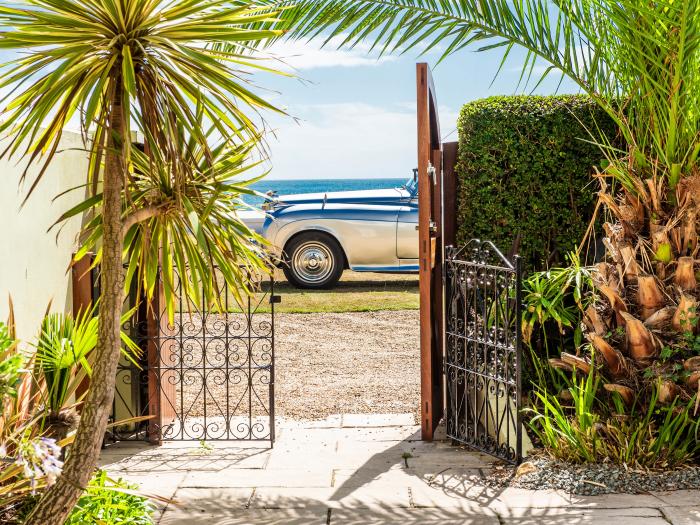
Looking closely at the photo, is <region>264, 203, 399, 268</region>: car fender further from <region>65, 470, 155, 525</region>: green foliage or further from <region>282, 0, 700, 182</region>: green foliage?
<region>65, 470, 155, 525</region>: green foliage

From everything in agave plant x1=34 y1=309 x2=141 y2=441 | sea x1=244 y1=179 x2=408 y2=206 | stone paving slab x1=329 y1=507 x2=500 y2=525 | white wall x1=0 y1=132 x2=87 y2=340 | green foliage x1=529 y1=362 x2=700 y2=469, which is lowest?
stone paving slab x1=329 y1=507 x2=500 y2=525

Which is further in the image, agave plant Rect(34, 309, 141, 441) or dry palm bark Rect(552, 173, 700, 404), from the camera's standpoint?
dry palm bark Rect(552, 173, 700, 404)

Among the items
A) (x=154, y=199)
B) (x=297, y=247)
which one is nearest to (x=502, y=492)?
(x=154, y=199)

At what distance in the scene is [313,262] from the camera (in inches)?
441

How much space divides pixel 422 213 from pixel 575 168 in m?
1.56

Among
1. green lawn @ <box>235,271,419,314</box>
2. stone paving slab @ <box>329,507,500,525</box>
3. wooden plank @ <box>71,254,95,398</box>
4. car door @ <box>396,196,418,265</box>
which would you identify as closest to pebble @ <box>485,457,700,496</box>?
stone paving slab @ <box>329,507,500,525</box>

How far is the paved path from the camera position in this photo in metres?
3.91

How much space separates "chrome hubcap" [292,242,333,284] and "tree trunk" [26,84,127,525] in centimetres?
804

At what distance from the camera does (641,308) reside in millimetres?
4789

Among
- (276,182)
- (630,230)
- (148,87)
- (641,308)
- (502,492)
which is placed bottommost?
(502,492)

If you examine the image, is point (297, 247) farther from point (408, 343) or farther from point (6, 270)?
point (6, 270)

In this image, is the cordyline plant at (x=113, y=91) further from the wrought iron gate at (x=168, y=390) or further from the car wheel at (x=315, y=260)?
the car wheel at (x=315, y=260)

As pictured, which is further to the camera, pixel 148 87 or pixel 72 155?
pixel 72 155

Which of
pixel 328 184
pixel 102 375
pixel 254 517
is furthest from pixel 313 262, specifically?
pixel 328 184
